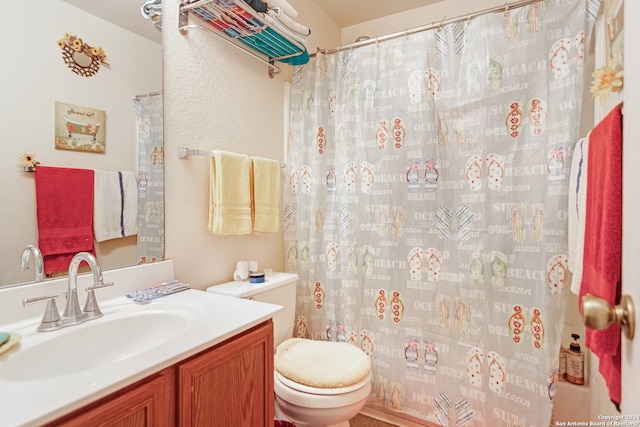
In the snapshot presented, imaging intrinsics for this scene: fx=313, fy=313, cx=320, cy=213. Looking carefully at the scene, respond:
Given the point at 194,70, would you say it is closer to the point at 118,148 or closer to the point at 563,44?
the point at 118,148

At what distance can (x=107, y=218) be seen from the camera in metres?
1.14

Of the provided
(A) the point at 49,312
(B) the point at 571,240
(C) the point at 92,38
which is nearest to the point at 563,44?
(B) the point at 571,240

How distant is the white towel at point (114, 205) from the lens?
1106 mm

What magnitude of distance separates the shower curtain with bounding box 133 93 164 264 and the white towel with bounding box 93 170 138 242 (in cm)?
3

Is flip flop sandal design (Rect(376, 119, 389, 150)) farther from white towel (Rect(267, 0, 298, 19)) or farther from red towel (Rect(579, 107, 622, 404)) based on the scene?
red towel (Rect(579, 107, 622, 404))

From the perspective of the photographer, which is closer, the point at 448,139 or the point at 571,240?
the point at 571,240

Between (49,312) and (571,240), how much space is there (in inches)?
70.5

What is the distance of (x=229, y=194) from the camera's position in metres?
1.45

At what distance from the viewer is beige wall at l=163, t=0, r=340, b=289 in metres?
1.32

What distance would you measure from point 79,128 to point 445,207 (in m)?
1.55

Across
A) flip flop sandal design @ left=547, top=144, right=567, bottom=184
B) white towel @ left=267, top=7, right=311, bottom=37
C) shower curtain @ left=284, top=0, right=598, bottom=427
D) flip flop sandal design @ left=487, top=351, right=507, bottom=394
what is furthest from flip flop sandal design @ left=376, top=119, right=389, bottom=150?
flip flop sandal design @ left=487, top=351, right=507, bottom=394

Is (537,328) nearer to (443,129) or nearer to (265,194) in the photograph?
(443,129)

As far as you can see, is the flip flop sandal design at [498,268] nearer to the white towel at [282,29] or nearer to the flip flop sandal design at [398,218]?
the flip flop sandal design at [398,218]

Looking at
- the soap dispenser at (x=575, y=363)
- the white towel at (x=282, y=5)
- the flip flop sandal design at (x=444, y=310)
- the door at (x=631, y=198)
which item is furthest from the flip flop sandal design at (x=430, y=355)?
the white towel at (x=282, y=5)
